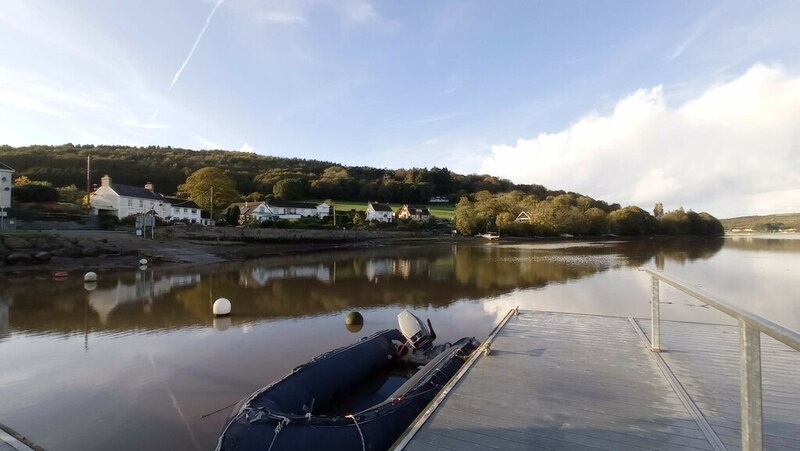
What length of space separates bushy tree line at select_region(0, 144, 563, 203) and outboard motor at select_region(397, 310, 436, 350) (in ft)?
277

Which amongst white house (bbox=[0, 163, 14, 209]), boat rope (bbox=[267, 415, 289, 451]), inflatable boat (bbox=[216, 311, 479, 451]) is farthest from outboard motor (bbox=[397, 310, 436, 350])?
white house (bbox=[0, 163, 14, 209])

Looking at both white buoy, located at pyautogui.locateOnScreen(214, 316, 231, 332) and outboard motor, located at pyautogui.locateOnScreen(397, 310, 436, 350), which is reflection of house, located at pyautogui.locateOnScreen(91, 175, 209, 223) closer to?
white buoy, located at pyautogui.locateOnScreen(214, 316, 231, 332)

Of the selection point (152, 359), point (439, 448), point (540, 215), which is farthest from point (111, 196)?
point (540, 215)

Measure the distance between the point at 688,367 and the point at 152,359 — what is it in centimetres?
1181

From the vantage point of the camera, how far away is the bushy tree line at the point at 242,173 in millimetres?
82000

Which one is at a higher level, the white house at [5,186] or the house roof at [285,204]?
the house roof at [285,204]

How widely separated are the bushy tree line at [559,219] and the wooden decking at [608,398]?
80116 mm

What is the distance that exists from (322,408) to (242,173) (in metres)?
110

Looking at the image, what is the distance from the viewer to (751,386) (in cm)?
267

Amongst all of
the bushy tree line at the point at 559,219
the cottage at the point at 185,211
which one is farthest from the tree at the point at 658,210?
the cottage at the point at 185,211

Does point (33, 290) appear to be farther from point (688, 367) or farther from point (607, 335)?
point (688, 367)

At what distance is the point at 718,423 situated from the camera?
178 inches

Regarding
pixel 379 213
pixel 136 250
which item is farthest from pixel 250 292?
pixel 379 213

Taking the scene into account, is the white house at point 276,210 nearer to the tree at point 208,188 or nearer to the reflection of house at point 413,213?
the tree at point 208,188
